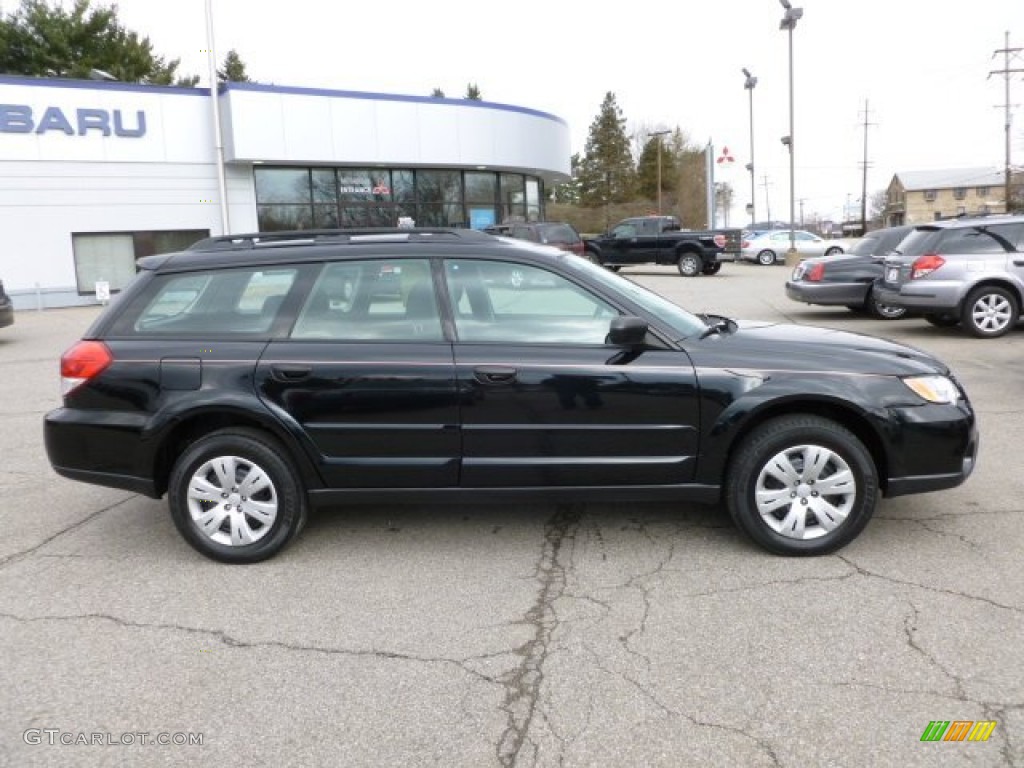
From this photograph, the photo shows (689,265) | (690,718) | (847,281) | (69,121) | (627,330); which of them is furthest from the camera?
(689,265)

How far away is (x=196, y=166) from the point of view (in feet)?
75.3

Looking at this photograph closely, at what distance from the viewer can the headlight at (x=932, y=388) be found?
4113 millimetres

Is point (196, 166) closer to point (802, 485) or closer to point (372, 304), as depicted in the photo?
point (372, 304)

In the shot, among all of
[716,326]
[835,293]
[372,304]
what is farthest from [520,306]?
[835,293]

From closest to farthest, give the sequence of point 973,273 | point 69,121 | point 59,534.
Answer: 1. point 59,534
2. point 973,273
3. point 69,121

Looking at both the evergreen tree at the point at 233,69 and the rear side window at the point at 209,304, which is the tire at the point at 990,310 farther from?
the evergreen tree at the point at 233,69

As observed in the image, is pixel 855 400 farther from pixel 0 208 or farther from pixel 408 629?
pixel 0 208

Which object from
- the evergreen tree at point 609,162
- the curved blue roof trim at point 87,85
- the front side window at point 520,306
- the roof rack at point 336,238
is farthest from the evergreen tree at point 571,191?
the front side window at point 520,306

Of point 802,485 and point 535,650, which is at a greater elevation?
point 802,485

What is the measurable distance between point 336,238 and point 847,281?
10.7 m

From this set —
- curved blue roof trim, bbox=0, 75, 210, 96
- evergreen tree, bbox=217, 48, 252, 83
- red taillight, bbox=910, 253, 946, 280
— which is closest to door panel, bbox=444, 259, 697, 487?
red taillight, bbox=910, 253, 946, 280

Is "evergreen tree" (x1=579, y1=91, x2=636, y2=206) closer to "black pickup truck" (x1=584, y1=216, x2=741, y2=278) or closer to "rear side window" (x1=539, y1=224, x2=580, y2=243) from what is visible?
"black pickup truck" (x1=584, y1=216, x2=741, y2=278)

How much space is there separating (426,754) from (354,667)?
652mm

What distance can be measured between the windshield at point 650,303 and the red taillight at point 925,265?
7.83 meters
